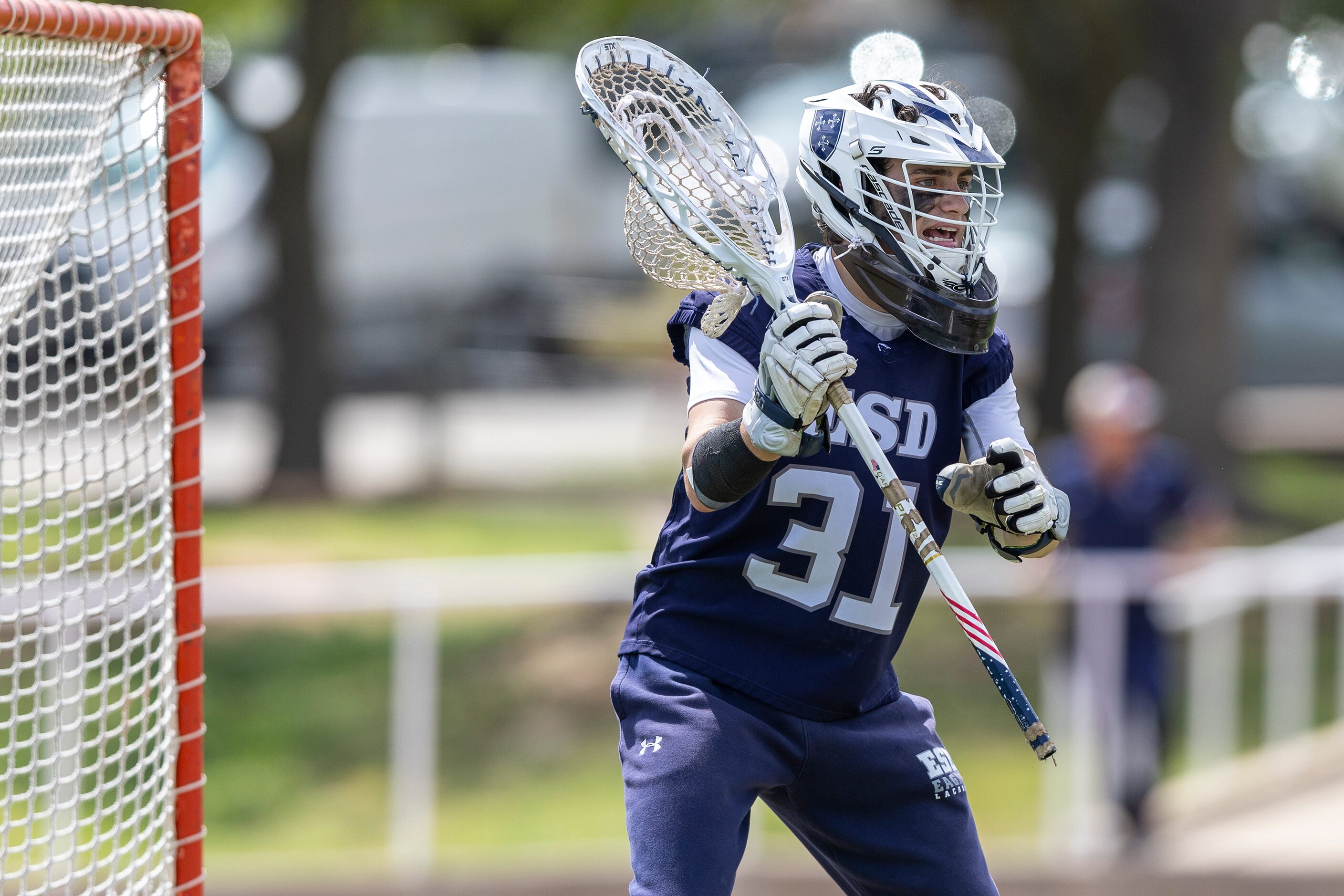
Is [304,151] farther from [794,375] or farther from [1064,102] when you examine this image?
[794,375]

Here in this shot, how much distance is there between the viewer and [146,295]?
4293 millimetres

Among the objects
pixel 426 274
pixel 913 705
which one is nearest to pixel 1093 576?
pixel 913 705

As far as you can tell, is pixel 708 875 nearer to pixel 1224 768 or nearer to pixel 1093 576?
pixel 1093 576

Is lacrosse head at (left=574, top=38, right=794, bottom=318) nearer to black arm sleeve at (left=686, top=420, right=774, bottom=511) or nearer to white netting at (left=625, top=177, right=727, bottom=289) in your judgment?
white netting at (left=625, top=177, right=727, bottom=289)

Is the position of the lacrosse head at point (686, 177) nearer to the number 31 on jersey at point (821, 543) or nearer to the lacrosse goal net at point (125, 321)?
the number 31 on jersey at point (821, 543)

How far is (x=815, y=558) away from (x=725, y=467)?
1.26ft

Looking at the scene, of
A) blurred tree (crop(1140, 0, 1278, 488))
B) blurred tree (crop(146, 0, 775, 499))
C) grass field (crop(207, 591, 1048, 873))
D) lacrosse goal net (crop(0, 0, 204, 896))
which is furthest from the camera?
blurred tree (crop(146, 0, 775, 499))

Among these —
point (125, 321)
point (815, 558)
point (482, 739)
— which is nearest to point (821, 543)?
point (815, 558)

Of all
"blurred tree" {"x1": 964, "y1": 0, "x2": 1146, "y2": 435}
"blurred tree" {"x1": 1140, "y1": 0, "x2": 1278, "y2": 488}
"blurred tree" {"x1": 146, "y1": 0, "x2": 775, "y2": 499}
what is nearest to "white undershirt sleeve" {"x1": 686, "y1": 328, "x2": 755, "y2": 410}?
"blurred tree" {"x1": 146, "y1": 0, "x2": 775, "y2": 499}

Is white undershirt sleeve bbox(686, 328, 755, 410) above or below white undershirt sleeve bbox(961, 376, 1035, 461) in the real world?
above

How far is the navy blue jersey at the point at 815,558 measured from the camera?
10.7 feet

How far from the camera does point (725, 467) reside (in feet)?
9.76

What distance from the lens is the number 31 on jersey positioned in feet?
10.6

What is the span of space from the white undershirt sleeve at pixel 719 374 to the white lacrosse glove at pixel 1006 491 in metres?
0.41
